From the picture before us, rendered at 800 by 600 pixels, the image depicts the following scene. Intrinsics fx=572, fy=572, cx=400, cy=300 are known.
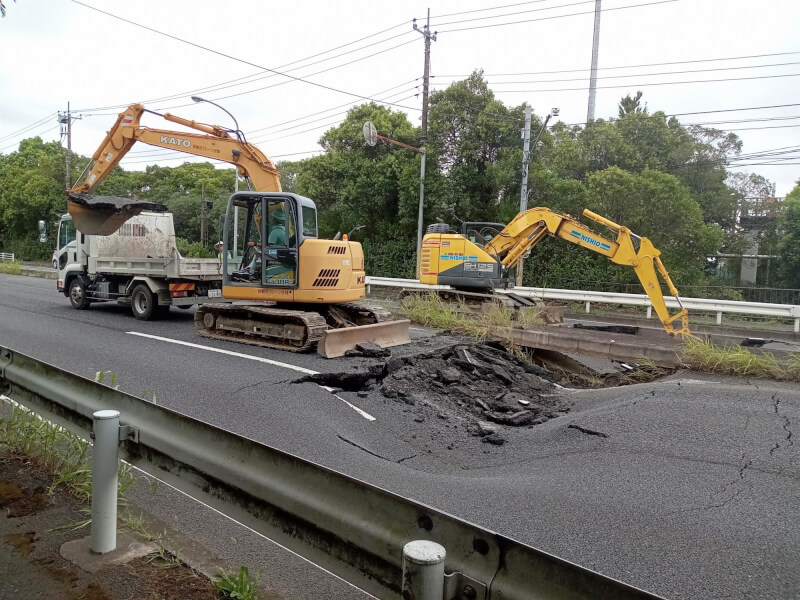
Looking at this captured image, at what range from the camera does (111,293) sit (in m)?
14.1

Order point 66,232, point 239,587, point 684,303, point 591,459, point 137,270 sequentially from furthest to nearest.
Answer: point 684,303 < point 66,232 < point 137,270 < point 591,459 < point 239,587

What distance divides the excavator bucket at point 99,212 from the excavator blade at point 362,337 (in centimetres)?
693

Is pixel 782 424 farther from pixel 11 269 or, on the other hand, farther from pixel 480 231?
pixel 11 269

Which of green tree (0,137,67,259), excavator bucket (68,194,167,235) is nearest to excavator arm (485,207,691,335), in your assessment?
excavator bucket (68,194,167,235)

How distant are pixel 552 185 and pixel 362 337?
1673 centimetres

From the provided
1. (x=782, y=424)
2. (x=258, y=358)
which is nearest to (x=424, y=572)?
(x=782, y=424)

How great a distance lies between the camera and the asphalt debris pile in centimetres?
701

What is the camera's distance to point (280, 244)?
10383 mm

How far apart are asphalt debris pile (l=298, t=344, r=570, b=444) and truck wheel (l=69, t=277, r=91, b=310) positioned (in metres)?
9.98

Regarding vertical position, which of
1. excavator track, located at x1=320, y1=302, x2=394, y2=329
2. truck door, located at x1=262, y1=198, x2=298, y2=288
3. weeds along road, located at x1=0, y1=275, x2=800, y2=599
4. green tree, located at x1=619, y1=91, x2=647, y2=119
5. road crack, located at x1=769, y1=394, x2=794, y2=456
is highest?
green tree, located at x1=619, y1=91, x2=647, y2=119

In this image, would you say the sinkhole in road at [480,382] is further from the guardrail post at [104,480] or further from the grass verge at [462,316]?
the guardrail post at [104,480]

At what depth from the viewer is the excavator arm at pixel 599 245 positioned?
11531mm

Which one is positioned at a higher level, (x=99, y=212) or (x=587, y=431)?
(x=99, y=212)

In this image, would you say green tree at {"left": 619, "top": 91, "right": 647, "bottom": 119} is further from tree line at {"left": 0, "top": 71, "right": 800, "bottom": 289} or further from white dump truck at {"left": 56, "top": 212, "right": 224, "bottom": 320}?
white dump truck at {"left": 56, "top": 212, "right": 224, "bottom": 320}
